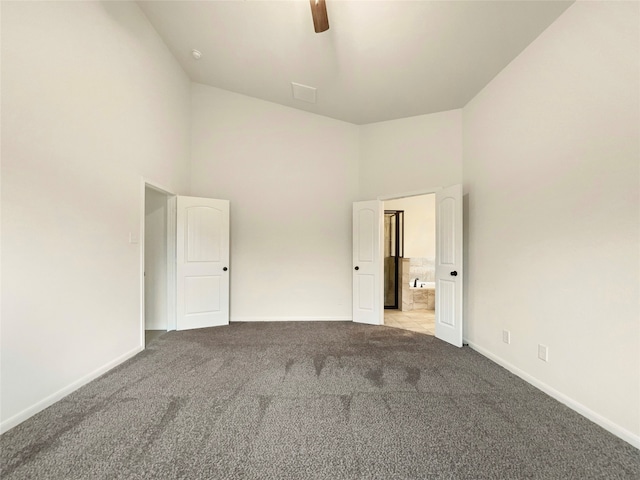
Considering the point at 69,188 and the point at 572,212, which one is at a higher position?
the point at 69,188

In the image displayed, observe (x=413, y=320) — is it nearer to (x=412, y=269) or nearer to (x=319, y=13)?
(x=412, y=269)

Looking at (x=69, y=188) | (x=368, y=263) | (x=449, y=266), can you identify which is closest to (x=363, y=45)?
(x=449, y=266)

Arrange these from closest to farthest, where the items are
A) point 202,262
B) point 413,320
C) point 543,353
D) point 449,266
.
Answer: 1. point 543,353
2. point 449,266
3. point 202,262
4. point 413,320

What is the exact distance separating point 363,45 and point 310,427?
3.32m

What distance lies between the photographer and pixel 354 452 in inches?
57.7

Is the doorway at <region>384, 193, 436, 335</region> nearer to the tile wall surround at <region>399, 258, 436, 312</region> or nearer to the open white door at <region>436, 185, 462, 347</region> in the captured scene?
the tile wall surround at <region>399, 258, 436, 312</region>

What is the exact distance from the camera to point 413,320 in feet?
14.4

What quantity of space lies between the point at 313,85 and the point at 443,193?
2.22 meters

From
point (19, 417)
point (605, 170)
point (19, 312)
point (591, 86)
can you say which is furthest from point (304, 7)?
point (19, 417)

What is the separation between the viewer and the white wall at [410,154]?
3502 mm

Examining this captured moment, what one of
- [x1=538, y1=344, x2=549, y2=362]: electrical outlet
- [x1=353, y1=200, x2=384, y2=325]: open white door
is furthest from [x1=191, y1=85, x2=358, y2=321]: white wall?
[x1=538, y1=344, x2=549, y2=362]: electrical outlet

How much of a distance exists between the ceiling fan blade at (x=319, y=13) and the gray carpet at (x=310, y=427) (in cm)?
279

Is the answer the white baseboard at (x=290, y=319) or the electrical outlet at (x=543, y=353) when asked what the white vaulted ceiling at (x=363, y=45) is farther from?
the white baseboard at (x=290, y=319)

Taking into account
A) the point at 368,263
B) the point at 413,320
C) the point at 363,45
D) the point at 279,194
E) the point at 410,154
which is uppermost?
the point at 363,45
